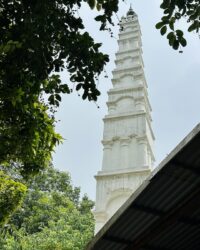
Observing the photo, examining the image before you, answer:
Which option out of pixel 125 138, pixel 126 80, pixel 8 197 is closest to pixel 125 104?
pixel 126 80

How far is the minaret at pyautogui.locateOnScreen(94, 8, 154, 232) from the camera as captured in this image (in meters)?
15.6

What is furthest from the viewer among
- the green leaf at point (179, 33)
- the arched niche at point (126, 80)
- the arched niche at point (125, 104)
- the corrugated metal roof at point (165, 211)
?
the arched niche at point (126, 80)

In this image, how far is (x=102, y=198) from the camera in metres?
15.6

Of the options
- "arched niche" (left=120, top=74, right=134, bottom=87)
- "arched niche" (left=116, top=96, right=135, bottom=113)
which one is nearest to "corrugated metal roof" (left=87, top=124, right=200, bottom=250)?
"arched niche" (left=116, top=96, right=135, bottom=113)

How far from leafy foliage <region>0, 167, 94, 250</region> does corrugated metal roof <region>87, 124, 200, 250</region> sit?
6998 millimetres

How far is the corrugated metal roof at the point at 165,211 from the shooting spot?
3295 millimetres

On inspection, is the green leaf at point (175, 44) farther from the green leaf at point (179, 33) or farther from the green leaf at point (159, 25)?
the green leaf at point (159, 25)

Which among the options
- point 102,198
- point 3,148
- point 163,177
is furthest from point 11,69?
point 102,198

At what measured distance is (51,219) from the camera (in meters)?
18.7

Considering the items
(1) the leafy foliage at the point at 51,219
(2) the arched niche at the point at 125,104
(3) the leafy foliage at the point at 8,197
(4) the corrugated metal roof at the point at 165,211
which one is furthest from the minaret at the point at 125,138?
(4) the corrugated metal roof at the point at 165,211

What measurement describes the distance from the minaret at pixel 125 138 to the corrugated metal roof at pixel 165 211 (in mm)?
10738

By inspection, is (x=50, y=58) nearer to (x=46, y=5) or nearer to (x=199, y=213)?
(x=46, y=5)

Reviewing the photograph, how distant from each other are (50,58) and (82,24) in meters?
0.48

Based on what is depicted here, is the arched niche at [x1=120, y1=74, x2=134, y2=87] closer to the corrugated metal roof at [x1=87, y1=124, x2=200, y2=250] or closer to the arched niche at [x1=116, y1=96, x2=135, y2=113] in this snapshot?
the arched niche at [x1=116, y1=96, x2=135, y2=113]
